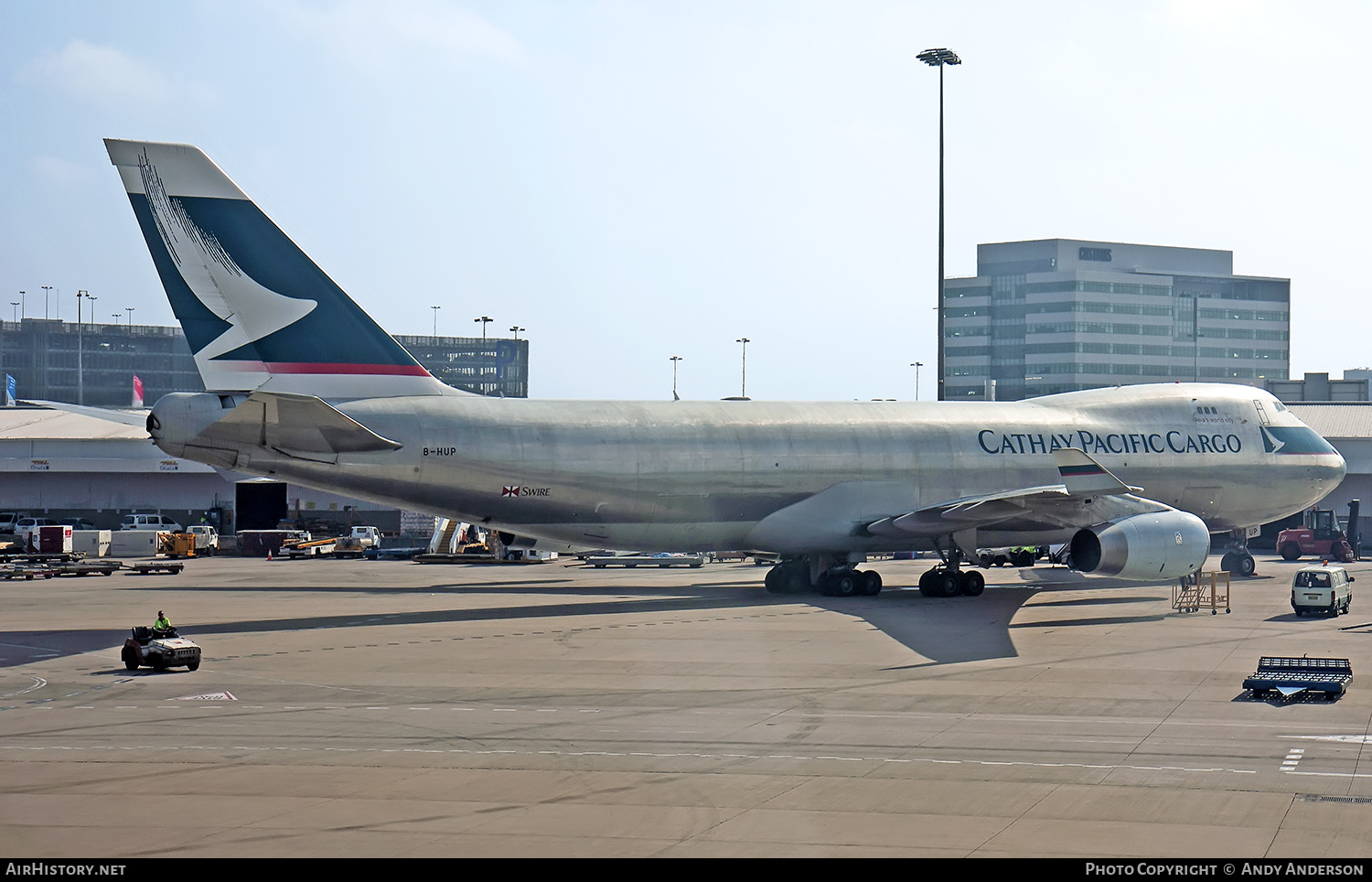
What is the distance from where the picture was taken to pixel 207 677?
Result: 80.9ft

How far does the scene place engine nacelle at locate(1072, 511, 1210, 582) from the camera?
3500 cm

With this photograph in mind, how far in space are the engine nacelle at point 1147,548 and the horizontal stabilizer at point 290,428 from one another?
19288 mm

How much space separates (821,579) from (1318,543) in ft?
106

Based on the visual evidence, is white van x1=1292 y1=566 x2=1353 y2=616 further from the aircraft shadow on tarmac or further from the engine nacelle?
the aircraft shadow on tarmac

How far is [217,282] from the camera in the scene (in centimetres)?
3253

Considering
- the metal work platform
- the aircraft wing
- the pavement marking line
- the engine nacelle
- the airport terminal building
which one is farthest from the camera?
the airport terminal building

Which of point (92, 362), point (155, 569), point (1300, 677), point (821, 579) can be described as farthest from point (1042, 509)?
point (92, 362)

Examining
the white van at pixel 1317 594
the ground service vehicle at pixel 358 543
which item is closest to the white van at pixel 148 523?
the ground service vehicle at pixel 358 543

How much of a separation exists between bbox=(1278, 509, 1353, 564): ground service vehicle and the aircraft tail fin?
4442 cm

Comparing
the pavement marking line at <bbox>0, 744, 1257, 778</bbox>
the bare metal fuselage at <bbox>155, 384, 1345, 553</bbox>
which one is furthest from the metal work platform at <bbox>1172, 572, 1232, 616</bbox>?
the pavement marking line at <bbox>0, 744, 1257, 778</bbox>

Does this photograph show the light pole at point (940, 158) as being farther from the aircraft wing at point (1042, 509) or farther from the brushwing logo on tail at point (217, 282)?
the brushwing logo on tail at point (217, 282)

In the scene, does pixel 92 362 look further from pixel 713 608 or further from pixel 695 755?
pixel 695 755

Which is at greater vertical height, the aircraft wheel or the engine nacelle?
the engine nacelle
